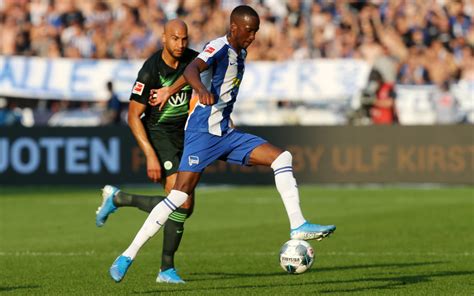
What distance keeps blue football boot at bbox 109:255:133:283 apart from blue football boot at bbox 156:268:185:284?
94 cm

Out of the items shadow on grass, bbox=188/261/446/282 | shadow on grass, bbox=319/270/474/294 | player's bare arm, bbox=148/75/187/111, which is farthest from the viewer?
shadow on grass, bbox=188/261/446/282

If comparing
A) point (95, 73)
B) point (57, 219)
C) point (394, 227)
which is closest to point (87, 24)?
point (95, 73)

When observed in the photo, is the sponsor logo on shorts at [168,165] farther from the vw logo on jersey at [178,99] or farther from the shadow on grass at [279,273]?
the shadow on grass at [279,273]

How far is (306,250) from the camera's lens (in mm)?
10000

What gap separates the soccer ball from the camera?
994 centimetres

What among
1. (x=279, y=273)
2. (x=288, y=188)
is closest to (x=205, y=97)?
(x=288, y=188)

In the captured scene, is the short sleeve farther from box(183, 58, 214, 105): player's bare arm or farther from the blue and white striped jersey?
box(183, 58, 214, 105): player's bare arm

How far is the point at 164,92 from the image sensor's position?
A: 11.0 meters

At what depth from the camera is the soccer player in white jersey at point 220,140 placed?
10.2 meters

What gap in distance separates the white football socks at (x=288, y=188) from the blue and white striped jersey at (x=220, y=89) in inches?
23.0

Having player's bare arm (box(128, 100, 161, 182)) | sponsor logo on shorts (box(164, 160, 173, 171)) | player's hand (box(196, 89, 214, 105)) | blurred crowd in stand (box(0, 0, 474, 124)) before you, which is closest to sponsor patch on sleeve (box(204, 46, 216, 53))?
player's hand (box(196, 89, 214, 105))

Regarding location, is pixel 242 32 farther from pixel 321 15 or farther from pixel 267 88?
pixel 321 15

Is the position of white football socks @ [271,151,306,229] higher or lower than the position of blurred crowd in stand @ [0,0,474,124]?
higher

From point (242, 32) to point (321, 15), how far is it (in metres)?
19.8
